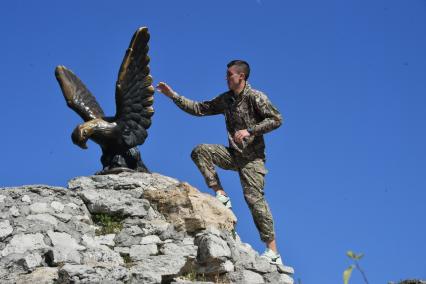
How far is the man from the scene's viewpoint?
7.44 metres

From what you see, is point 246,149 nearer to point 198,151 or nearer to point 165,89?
point 198,151

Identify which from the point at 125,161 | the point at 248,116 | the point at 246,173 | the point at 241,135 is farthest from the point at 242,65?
the point at 125,161

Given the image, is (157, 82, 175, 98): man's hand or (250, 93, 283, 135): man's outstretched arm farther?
(157, 82, 175, 98): man's hand

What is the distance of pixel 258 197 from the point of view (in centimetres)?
750

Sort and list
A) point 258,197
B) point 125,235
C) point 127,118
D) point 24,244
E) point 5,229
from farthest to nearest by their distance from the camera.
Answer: point 127,118 → point 258,197 → point 125,235 → point 5,229 → point 24,244

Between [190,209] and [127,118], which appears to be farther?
[127,118]

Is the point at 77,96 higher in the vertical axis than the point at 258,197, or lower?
higher

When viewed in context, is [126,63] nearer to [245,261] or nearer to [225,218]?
[225,218]

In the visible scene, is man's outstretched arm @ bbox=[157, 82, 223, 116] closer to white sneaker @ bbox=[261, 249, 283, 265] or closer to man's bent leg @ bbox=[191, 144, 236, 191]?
man's bent leg @ bbox=[191, 144, 236, 191]

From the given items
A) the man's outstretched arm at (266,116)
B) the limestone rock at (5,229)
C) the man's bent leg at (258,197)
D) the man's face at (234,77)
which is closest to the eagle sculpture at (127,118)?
the man's face at (234,77)

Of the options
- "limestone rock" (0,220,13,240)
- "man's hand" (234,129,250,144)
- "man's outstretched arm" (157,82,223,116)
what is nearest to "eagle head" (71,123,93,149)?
"man's outstretched arm" (157,82,223,116)

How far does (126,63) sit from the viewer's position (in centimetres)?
851

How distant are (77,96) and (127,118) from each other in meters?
0.90

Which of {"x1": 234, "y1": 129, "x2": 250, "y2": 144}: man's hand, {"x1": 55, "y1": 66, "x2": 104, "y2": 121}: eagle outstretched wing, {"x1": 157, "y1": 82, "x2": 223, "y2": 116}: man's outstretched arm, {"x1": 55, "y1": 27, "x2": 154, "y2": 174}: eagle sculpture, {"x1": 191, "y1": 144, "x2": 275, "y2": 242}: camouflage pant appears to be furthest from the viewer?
{"x1": 55, "y1": 66, "x2": 104, "y2": 121}: eagle outstretched wing
